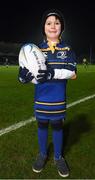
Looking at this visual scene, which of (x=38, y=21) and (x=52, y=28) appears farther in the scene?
(x=38, y=21)

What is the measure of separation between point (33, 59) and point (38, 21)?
2623 inches

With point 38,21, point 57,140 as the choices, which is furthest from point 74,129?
point 38,21

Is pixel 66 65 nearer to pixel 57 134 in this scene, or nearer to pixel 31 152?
pixel 57 134

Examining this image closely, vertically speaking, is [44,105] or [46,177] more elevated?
[44,105]

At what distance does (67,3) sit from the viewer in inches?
2872

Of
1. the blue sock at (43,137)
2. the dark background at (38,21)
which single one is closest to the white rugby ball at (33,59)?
the blue sock at (43,137)

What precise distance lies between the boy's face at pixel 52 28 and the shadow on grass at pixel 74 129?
1706mm

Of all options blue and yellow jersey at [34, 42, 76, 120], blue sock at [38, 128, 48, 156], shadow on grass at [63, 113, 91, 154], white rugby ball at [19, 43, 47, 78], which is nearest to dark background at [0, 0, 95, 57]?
shadow on grass at [63, 113, 91, 154]

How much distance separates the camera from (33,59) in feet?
15.5

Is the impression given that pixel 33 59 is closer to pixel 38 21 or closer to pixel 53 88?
pixel 53 88

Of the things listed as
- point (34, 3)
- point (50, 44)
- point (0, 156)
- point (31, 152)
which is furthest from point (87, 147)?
point (34, 3)

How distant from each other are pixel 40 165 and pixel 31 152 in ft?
2.11

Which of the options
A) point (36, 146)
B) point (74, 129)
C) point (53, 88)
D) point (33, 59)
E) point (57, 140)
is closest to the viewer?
point (33, 59)

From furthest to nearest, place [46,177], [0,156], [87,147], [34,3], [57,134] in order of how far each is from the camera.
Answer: [34,3] < [87,147] < [0,156] < [57,134] < [46,177]
